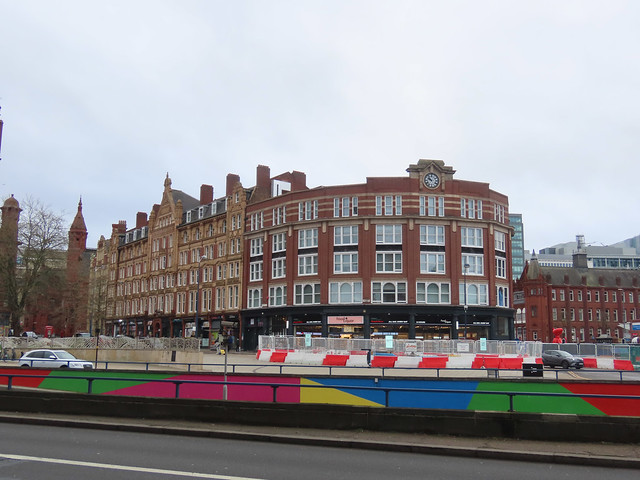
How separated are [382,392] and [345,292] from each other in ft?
138

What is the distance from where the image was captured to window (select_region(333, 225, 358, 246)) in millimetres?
58281

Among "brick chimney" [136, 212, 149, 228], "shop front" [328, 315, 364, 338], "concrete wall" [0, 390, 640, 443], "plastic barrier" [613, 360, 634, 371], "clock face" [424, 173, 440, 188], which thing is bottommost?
"plastic barrier" [613, 360, 634, 371]

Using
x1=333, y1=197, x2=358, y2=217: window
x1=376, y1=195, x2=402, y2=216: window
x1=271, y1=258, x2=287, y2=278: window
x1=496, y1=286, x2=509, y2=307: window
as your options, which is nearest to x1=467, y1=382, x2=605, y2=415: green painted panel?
x1=376, y1=195, x2=402, y2=216: window

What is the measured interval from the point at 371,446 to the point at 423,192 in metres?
48.1

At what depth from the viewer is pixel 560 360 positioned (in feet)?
134

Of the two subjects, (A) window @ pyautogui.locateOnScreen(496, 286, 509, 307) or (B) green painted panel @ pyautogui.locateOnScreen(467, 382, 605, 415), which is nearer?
(B) green painted panel @ pyautogui.locateOnScreen(467, 382, 605, 415)

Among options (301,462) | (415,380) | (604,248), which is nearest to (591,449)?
(301,462)

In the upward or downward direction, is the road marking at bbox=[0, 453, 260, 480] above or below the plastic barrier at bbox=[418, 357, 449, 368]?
above

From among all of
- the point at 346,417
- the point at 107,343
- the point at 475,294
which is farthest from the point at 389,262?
the point at 346,417

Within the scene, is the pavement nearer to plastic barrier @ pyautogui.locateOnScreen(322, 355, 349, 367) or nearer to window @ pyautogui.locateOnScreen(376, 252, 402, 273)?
plastic barrier @ pyautogui.locateOnScreen(322, 355, 349, 367)

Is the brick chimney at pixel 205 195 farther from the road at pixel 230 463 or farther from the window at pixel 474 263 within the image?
the road at pixel 230 463

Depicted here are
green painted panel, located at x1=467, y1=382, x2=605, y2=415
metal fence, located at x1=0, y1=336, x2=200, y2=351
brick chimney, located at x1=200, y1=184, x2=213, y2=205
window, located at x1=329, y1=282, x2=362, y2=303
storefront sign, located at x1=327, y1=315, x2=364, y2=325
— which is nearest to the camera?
green painted panel, located at x1=467, y1=382, x2=605, y2=415

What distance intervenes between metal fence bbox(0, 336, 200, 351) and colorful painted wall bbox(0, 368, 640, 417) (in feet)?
66.6

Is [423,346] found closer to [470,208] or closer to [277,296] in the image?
[470,208]
